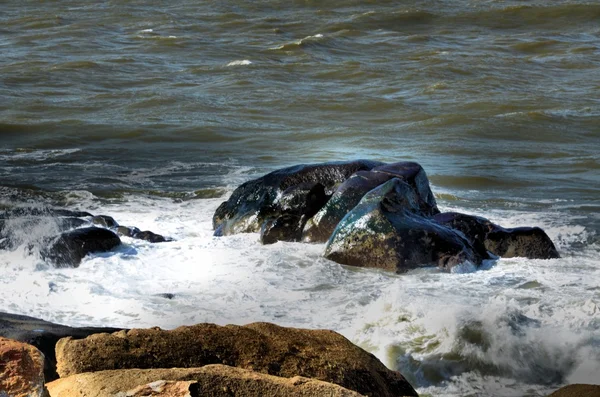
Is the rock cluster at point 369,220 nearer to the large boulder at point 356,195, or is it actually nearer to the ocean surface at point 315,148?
the large boulder at point 356,195

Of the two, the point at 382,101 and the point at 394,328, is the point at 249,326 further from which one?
the point at 382,101

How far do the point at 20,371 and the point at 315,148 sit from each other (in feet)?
32.1

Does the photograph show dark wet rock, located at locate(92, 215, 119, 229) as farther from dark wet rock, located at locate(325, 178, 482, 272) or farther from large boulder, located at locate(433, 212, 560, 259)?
large boulder, located at locate(433, 212, 560, 259)

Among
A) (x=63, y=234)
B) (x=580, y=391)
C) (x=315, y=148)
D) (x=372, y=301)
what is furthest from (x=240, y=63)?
(x=580, y=391)

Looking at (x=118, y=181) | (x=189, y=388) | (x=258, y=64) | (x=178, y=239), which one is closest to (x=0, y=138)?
(x=118, y=181)

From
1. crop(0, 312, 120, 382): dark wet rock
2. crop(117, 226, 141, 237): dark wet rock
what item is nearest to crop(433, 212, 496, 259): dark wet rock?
crop(117, 226, 141, 237): dark wet rock

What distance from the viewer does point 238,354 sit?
409 centimetres

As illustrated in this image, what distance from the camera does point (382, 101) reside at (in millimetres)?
16047

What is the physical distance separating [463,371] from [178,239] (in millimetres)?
3616

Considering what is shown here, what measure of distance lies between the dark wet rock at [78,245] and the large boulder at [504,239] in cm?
268

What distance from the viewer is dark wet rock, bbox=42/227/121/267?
7789 millimetres

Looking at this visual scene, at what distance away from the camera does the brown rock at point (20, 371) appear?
9.91ft

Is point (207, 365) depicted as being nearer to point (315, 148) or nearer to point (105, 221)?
point (105, 221)

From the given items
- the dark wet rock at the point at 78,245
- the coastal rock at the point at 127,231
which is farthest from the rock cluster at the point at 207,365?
the coastal rock at the point at 127,231
